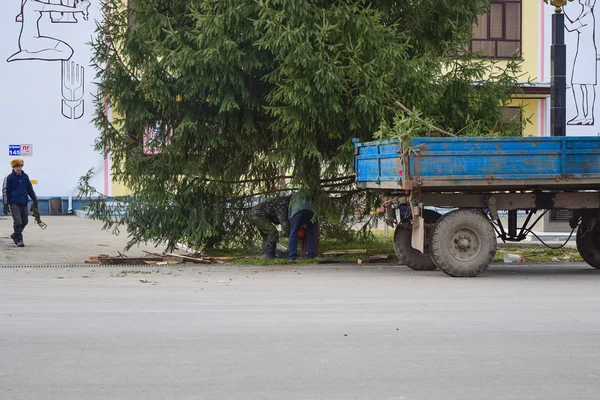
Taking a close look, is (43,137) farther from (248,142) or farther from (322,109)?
(322,109)

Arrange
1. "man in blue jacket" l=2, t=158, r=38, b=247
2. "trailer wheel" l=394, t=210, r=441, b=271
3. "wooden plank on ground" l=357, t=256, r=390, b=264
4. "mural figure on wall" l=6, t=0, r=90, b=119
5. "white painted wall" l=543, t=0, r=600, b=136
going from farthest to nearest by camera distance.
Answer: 1. "white painted wall" l=543, t=0, r=600, b=136
2. "mural figure on wall" l=6, t=0, r=90, b=119
3. "man in blue jacket" l=2, t=158, r=38, b=247
4. "wooden plank on ground" l=357, t=256, r=390, b=264
5. "trailer wheel" l=394, t=210, r=441, b=271

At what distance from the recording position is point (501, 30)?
32938mm

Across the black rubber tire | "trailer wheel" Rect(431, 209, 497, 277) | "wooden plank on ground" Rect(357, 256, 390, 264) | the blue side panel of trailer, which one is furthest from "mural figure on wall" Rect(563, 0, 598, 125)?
"trailer wheel" Rect(431, 209, 497, 277)

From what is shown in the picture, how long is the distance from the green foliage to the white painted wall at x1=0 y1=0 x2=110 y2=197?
16.7 m

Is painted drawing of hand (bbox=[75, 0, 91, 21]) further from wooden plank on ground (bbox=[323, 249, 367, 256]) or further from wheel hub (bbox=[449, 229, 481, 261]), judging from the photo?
wheel hub (bbox=[449, 229, 481, 261])

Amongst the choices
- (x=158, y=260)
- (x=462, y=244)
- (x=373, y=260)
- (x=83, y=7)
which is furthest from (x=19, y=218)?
(x=83, y=7)

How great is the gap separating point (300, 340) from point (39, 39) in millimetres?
27296

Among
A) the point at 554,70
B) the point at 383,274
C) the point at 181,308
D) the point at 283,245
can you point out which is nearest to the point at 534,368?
the point at 181,308

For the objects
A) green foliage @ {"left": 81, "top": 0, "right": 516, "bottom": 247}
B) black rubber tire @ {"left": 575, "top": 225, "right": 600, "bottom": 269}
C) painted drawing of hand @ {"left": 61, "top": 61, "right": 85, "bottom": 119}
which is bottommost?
black rubber tire @ {"left": 575, "top": 225, "right": 600, "bottom": 269}

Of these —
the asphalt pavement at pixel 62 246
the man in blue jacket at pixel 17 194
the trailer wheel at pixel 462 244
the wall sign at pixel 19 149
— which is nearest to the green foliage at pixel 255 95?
the asphalt pavement at pixel 62 246

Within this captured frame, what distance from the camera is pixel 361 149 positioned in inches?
539

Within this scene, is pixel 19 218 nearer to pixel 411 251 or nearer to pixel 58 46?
pixel 411 251

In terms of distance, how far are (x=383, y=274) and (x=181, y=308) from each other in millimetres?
4723

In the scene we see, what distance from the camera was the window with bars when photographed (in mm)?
32594
